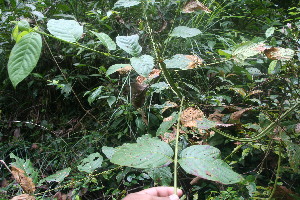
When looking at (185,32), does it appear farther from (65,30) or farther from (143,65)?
(65,30)

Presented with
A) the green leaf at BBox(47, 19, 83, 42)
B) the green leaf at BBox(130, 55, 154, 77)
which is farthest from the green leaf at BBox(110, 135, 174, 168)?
the green leaf at BBox(47, 19, 83, 42)

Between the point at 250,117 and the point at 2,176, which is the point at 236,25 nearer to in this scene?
the point at 250,117

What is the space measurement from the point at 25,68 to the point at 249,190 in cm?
77

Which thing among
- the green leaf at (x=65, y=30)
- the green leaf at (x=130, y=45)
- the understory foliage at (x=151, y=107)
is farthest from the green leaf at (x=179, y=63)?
the green leaf at (x=65, y=30)

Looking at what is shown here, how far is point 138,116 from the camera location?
1.23 meters

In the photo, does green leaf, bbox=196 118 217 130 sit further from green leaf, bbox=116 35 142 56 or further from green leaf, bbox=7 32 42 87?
green leaf, bbox=7 32 42 87

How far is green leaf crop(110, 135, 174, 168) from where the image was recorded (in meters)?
0.40

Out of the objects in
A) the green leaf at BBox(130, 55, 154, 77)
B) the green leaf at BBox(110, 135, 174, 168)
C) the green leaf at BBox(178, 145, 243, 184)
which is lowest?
the green leaf at BBox(178, 145, 243, 184)

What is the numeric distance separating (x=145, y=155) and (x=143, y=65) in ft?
0.74

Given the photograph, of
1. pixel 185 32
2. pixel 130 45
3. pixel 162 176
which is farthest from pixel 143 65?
pixel 162 176

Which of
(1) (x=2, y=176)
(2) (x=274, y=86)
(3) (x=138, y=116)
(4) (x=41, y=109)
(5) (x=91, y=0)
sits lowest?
(1) (x=2, y=176)

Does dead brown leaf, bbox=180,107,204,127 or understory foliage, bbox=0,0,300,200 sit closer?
understory foliage, bbox=0,0,300,200

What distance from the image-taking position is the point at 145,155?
413 millimetres

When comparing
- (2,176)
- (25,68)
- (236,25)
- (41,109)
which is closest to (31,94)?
(41,109)
